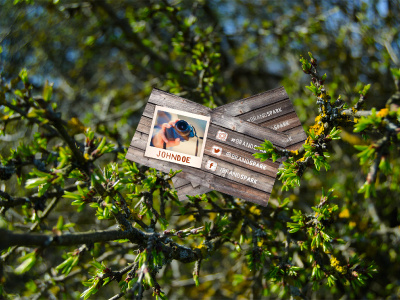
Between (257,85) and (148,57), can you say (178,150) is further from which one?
(257,85)

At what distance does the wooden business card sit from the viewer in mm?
1577

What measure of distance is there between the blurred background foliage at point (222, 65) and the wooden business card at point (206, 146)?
0.84m

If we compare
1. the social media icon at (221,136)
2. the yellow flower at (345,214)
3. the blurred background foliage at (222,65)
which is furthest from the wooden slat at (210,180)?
the yellow flower at (345,214)

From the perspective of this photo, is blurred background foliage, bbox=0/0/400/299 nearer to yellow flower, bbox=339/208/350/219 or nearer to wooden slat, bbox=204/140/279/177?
yellow flower, bbox=339/208/350/219

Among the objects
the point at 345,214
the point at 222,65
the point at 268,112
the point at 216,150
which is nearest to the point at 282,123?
the point at 268,112

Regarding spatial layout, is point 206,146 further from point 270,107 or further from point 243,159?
point 270,107

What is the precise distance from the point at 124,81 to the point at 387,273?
5554mm

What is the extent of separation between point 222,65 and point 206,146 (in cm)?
258

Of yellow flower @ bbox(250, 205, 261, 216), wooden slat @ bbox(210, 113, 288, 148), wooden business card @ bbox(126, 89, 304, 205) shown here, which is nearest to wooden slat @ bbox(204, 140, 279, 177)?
wooden business card @ bbox(126, 89, 304, 205)

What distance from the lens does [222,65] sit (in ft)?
12.8

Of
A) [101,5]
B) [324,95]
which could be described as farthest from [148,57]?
[324,95]

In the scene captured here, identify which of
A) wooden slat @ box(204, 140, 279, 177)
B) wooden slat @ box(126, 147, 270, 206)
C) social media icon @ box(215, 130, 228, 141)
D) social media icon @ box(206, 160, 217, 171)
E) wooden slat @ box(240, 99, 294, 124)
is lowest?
wooden slat @ box(126, 147, 270, 206)

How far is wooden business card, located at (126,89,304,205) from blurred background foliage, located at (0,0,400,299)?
838 millimetres

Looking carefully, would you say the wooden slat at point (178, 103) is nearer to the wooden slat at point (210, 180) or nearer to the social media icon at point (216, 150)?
the social media icon at point (216, 150)
